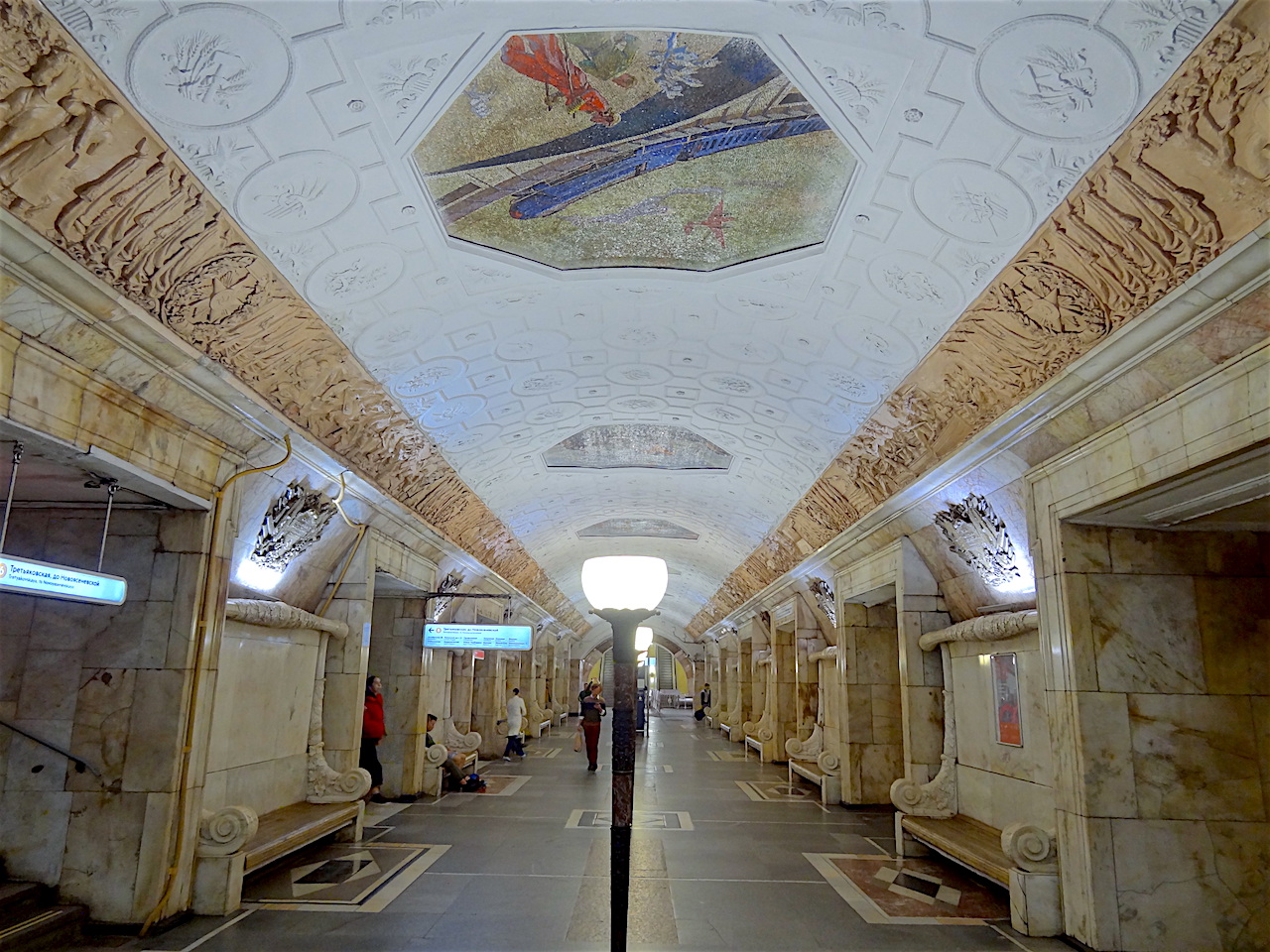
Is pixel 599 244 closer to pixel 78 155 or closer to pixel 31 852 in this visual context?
pixel 78 155

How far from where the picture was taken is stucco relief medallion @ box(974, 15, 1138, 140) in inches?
132

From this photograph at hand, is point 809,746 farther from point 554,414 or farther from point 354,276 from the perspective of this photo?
point 354,276

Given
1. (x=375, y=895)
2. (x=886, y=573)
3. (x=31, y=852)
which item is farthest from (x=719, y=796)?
(x=31, y=852)

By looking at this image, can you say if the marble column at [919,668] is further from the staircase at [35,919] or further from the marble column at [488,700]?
the marble column at [488,700]

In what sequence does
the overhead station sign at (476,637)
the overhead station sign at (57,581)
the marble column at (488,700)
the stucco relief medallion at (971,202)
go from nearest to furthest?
the overhead station sign at (57,581)
the stucco relief medallion at (971,202)
the overhead station sign at (476,637)
the marble column at (488,700)

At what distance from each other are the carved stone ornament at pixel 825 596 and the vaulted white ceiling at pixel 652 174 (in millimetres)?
4613

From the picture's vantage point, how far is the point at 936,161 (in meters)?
4.25

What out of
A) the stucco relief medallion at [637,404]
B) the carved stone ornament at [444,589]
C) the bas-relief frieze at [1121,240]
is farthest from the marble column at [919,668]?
the carved stone ornament at [444,589]

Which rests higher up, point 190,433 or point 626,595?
point 190,433

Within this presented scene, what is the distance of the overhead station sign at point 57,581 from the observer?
402 cm

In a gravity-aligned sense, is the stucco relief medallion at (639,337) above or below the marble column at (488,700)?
above

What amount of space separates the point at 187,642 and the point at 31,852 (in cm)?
157

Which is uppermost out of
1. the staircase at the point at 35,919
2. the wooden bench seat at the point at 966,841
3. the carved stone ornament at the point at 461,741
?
the carved stone ornament at the point at 461,741

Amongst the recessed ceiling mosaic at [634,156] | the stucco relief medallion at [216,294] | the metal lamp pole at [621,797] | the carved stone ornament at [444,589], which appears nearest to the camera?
the metal lamp pole at [621,797]
